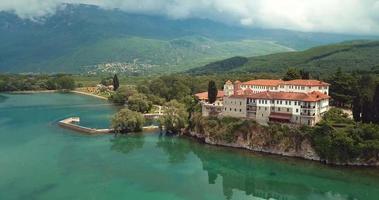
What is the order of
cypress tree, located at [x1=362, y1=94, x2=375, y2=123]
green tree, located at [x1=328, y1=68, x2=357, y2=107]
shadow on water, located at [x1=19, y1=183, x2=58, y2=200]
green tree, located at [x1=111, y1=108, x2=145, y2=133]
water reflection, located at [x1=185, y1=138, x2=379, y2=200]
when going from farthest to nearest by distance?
green tree, located at [x1=111, y1=108, x2=145, y2=133], green tree, located at [x1=328, y1=68, x2=357, y2=107], cypress tree, located at [x1=362, y1=94, x2=375, y2=123], water reflection, located at [x1=185, y1=138, x2=379, y2=200], shadow on water, located at [x1=19, y1=183, x2=58, y2=200]

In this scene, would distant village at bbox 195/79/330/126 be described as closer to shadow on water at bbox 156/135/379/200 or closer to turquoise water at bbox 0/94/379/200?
turquoise water at bbox 0/94/379/200

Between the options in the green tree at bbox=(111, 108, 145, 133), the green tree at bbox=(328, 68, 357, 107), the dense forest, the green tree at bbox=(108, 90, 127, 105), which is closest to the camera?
the green tree at bbox=(328, 68, 357, 107)

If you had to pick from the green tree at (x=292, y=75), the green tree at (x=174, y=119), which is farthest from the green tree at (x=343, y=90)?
the green tree at (x=174, y=119)

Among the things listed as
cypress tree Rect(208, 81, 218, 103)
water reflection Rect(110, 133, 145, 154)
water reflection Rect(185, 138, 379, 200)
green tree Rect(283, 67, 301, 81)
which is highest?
green tree Rect(283, 67, 301, 81)

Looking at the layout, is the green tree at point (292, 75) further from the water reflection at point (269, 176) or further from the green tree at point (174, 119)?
the water reflection at point (269, 176)

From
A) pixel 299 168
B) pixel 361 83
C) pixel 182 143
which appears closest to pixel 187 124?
pixel 182 143

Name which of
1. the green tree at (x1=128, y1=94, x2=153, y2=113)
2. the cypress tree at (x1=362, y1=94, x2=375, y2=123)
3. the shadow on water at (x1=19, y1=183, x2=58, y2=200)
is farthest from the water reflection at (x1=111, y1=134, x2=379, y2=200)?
the green tree at (x1=128, y1=94, x2=153, y2=113)

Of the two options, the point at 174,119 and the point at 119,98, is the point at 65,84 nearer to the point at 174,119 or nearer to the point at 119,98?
the point at 119,98
